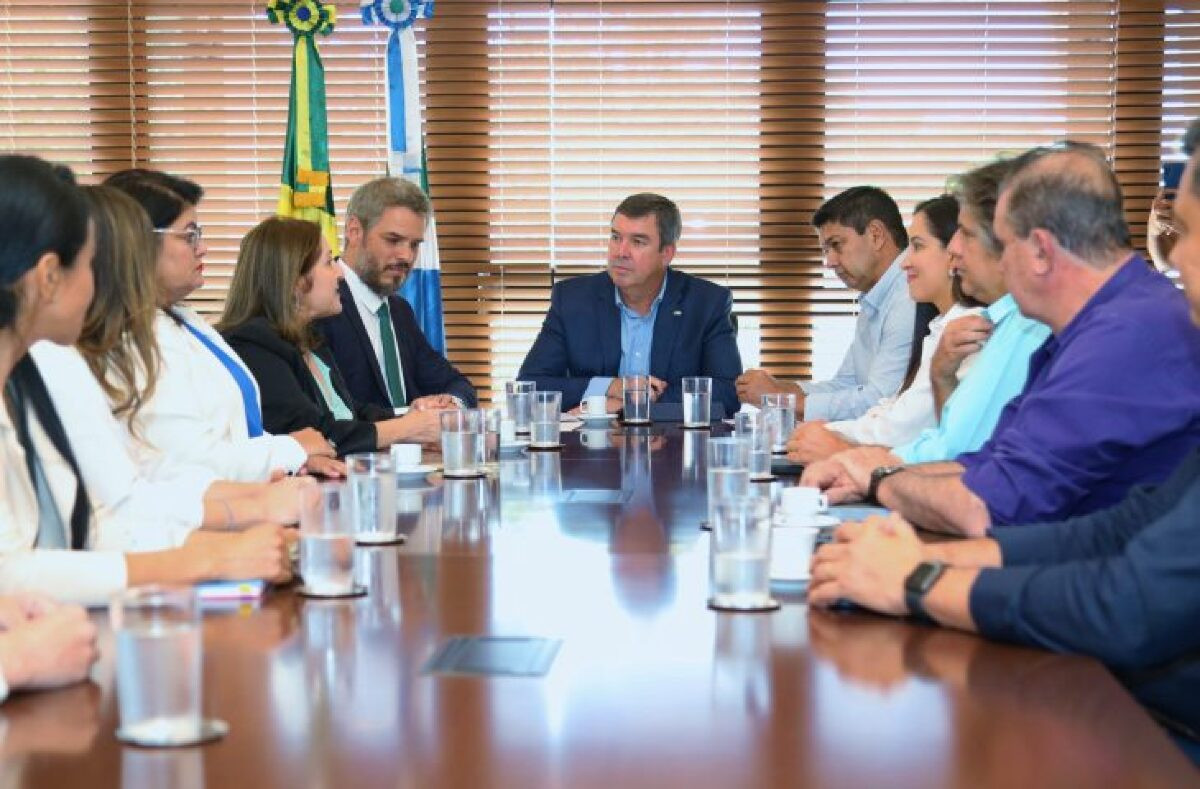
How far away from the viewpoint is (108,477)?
96.0 inches

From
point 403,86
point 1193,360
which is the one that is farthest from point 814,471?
point 403,86

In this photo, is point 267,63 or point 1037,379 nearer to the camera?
point 1037,379

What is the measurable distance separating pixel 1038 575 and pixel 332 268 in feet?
9.48

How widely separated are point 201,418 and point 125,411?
0.37 m

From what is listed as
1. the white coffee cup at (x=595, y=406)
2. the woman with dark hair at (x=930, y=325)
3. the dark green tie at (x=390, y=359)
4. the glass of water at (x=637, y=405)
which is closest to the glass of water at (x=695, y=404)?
the glass of water at (x=637, y=405)

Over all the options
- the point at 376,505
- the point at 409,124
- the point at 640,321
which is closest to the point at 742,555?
the point at 376,505

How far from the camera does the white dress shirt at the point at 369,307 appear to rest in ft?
17.4

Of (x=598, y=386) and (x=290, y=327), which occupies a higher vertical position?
(x=290, y=327)

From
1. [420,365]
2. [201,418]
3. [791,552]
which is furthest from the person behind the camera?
[420,365]

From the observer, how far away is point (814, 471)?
2.97 m

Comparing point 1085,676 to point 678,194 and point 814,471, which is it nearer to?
point 814,471

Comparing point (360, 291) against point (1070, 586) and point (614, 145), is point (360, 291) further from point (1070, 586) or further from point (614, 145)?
point (1070, 586)

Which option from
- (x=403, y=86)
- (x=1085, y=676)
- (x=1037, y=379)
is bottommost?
(x=1085, y=676)

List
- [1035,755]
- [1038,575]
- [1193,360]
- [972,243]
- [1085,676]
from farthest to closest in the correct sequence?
[972,243]
[1193,360]
[1038,575]
[1085,676]
[1035,755]
